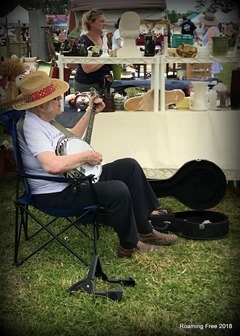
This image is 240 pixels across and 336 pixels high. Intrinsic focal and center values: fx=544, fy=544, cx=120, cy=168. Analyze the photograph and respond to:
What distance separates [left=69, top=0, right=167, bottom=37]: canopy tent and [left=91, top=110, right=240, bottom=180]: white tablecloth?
821mm

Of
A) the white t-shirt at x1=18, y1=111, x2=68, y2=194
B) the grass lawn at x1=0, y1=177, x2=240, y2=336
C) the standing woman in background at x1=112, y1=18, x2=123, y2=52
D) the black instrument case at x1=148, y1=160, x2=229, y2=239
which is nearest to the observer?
the grass lawn at x1=0, y1=177, x2=240, y2=336

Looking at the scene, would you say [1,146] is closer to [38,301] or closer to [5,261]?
[5,261]

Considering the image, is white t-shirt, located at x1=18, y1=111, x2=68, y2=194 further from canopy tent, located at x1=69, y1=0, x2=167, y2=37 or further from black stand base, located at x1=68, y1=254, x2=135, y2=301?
canopy tent, located at x1=69, y1=0, x2=167, y2=37

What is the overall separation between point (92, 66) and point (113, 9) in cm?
50

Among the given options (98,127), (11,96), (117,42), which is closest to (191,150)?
(98,127)

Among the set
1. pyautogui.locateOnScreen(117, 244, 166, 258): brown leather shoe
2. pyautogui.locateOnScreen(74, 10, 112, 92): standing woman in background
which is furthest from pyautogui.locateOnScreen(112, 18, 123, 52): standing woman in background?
pyautogui.locateOnScreen(117, 244, 166, 258): brown leather shoe

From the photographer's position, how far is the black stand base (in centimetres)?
263

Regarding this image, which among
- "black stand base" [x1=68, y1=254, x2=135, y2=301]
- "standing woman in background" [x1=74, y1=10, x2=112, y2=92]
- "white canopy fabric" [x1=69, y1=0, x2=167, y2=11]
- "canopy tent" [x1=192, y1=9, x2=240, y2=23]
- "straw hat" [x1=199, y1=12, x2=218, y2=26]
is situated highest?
"white canopy fabric" [x1=69, y1=0, x2=167, y2=11]

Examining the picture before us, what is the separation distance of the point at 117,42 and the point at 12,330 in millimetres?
2420

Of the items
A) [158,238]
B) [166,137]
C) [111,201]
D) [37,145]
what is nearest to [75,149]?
[37,145]

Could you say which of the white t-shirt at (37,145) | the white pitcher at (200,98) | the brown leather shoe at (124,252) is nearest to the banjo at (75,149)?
the white t-shirt at (37,145)

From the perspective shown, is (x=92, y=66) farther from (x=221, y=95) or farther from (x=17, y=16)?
(x=221, y=95)

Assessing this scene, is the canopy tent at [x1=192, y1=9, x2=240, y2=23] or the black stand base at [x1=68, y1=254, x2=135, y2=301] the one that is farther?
the canopy tent at [x1=192, y1=9, x2=240, y2=23]

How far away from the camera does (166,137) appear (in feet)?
12.9
